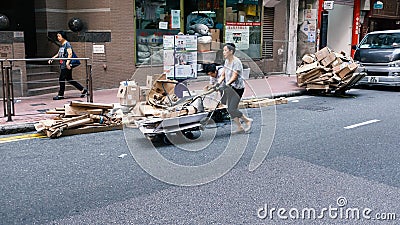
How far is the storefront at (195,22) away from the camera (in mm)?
14125

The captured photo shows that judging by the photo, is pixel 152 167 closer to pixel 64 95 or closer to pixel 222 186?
pixel 222 186

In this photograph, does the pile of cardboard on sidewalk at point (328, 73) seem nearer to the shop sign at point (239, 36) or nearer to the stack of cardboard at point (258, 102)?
the stack of cardboard at point (258, 102)

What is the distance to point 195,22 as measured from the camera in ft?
51.2

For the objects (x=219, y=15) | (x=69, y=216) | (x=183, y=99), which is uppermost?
(x=219, y=15)

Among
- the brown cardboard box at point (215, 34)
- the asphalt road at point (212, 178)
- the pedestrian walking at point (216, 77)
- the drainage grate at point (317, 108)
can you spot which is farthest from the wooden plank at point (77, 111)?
the brown cardboard box at point (215, 34)

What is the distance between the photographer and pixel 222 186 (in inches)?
210

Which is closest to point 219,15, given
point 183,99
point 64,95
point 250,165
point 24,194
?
point 64,95

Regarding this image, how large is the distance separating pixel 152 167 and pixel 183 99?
1.97 meters

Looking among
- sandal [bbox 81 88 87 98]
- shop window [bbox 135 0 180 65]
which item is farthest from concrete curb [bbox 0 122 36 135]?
shop window [bbox 135 0 180 65]

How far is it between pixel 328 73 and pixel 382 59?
104 inches

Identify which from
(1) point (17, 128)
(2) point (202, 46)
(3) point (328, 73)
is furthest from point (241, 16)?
(1) point (17, 128)

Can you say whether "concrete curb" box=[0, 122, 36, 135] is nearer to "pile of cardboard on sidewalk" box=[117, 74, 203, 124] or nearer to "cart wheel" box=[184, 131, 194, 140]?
"pile of cardboard on sidewalk" box=[117, 74, 203, 124]

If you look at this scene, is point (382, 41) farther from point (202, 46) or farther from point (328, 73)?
point (202, 46)

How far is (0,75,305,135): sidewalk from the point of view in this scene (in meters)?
8.52
